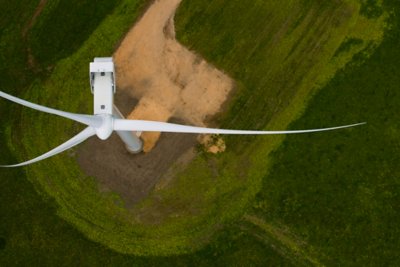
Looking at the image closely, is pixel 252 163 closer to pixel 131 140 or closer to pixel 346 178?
pixel 346 178

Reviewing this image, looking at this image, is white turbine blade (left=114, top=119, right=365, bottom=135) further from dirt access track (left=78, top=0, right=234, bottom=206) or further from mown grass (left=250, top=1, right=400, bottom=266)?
mown grass (left=250, top=1, right=400, bottom=266)

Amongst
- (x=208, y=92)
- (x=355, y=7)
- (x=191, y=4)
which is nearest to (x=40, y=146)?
(x=208, y=92)

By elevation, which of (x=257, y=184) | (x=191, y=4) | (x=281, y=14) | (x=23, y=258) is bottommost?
(x=23, y=258)

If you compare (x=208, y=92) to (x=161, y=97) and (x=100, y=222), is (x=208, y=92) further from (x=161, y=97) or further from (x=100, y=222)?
(x=100, y=222)

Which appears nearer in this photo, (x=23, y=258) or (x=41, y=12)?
(x=23, y=258)

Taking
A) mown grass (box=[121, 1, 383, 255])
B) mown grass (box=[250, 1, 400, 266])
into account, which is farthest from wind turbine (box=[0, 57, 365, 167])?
mown grass (box=[121, 1, 383, 255])

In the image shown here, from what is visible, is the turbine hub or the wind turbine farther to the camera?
the turbine hub
